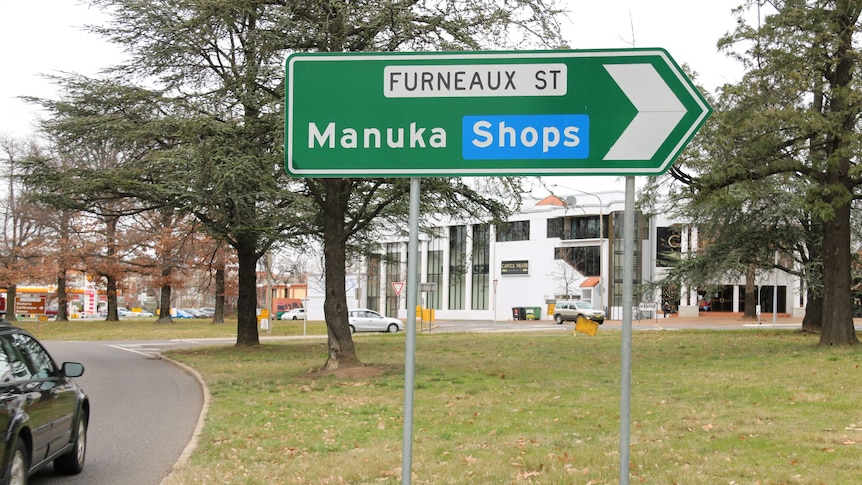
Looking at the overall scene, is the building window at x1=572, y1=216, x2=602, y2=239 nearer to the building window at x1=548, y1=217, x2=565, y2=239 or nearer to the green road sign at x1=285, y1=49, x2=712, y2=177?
the building window at x1=548, y1=217, x2=565, y2=239

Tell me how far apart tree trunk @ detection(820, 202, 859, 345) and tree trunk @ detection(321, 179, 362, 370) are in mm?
11696

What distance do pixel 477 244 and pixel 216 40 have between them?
171 feet

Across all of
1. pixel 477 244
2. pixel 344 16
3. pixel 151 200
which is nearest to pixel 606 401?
pixel 344 16

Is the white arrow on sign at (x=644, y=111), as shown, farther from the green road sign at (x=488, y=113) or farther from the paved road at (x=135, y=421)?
the paved road at (x=135, y=421)

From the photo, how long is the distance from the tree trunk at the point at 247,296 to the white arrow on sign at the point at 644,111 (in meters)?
25.6

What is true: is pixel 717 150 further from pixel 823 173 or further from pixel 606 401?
pixel 606 401

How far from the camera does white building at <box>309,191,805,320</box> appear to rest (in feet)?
218

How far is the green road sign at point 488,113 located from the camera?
13.0 feet

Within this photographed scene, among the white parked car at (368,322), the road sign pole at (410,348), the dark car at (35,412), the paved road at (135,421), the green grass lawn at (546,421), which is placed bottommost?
the white parked car at (368,322)

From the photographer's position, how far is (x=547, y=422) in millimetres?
10727

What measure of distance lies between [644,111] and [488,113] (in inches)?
28.8

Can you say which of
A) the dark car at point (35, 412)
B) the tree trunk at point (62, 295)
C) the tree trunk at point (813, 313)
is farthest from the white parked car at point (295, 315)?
the dark car at point (35, 412)

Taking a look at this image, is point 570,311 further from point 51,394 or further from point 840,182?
point 51,394

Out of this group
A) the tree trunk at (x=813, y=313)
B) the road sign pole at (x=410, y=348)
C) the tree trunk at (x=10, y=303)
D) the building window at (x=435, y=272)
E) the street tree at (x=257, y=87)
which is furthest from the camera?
the building window at (x=435, y=272)
